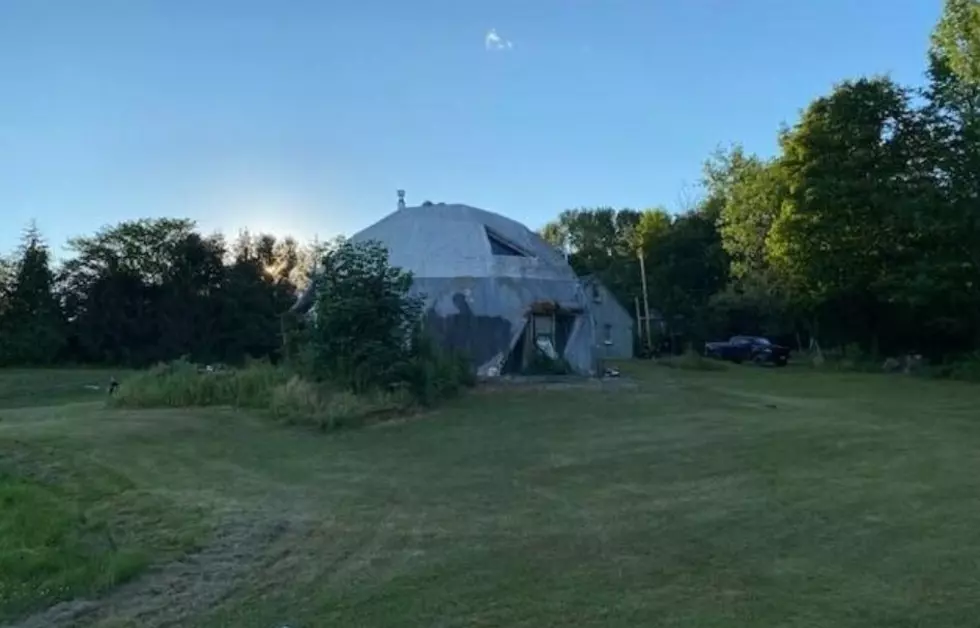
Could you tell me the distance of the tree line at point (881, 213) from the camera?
82.3 feet

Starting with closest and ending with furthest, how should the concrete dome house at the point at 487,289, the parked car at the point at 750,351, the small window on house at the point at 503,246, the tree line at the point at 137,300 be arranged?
the concrete dome house at the point at 487,289 < the small window on house at the point at 503,246 < the tree line at the point at 137,300 < the parked car at the point at 750,351

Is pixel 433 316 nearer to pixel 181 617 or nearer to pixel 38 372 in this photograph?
pixel 38 372

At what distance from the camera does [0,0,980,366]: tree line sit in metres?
25.6

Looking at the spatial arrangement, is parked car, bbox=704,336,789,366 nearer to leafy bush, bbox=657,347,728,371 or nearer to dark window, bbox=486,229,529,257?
leafy bush, bbox=657,347,728,371

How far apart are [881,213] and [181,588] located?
26.3 meters

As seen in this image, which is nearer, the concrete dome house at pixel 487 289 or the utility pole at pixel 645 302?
the concrete dome house at pixel 487 289

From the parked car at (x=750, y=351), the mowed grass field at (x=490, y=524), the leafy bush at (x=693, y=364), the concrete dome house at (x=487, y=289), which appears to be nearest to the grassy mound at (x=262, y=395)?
the mowed grass field at (x=490, y=524)

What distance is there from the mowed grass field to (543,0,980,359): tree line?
14.9m

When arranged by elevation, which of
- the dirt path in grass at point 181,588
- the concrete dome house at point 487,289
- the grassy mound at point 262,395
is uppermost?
the concrete dome house at point 487,289

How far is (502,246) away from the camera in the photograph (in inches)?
941

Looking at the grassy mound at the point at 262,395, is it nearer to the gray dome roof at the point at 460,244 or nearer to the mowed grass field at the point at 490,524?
the mowed grass field at the point at 490,524

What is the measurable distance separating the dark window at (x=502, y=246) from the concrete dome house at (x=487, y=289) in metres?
0.03

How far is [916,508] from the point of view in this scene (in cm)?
709

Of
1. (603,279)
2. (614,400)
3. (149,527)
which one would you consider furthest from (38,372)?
(603,279)
